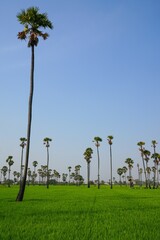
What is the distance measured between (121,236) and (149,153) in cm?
12649

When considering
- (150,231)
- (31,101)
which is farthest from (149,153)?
(150,231)

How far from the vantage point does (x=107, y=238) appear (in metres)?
9.62

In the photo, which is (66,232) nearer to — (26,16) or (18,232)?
(18,232)

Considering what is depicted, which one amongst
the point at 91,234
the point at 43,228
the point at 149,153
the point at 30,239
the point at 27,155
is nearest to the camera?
the point at 30,239

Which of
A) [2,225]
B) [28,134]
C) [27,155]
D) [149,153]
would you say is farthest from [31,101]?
[149,153]

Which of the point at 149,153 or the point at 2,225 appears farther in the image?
the point at 149,153

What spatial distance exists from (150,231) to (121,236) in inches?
65.4

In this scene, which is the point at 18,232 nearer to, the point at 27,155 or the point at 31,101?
the point at 27,155

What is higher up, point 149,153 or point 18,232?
point 149,153

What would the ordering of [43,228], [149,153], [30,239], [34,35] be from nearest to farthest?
[30,239], [43,228], [34,35], [149,153]

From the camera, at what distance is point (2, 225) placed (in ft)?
40.3

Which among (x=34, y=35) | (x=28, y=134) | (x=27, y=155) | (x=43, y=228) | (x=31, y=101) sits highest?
(x=34, y=35)

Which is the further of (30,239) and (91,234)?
(91,234)

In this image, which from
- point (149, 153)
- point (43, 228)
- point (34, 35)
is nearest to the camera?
point (43, 228)
